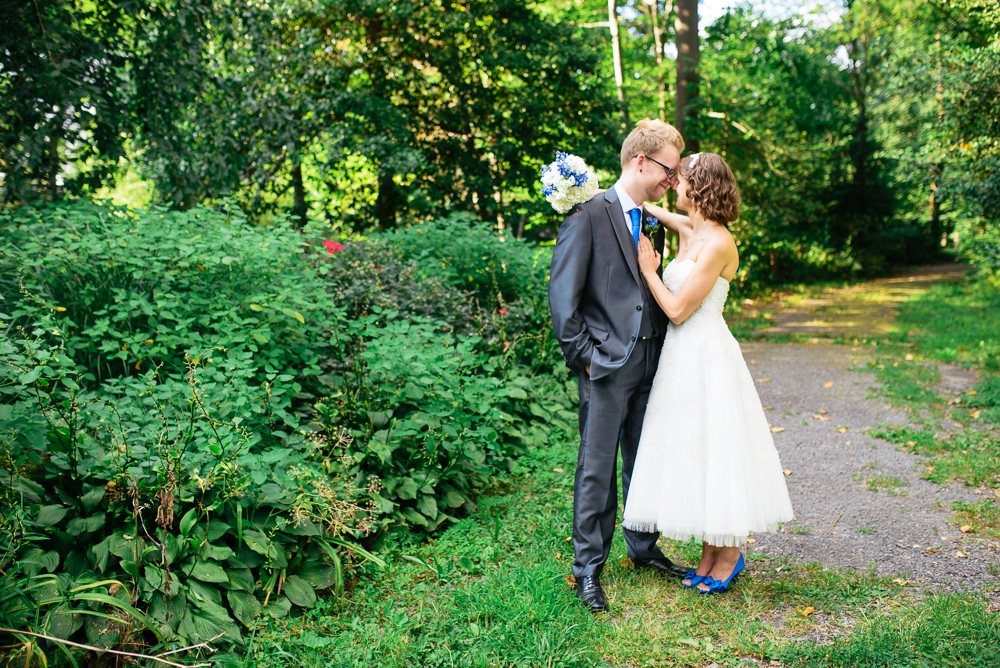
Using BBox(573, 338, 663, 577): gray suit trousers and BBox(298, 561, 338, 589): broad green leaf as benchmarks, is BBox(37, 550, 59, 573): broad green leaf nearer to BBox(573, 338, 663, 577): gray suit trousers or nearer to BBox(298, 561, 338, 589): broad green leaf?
BBox(298, 561, 338, 589): broad green leaf

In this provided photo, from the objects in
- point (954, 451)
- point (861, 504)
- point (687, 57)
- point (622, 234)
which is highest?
point (687, 57)

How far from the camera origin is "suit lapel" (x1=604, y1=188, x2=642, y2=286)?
2971 mm

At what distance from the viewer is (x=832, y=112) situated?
953 inches

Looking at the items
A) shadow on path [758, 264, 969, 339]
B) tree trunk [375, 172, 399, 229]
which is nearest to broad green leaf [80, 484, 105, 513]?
tree trunk [375, 172, 399, 229]

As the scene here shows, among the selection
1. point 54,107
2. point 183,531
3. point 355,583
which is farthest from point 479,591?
point 54,107

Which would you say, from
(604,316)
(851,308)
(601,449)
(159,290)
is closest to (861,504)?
(601,449)

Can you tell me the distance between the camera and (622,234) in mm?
2969

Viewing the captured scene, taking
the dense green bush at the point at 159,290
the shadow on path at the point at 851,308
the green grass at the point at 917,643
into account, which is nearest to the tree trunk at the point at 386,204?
the dense green bush at the point at 159,290

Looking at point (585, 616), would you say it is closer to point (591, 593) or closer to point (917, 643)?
point (591, 593)

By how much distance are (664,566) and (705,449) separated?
823mm

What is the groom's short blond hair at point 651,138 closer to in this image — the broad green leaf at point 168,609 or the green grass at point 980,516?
the broad green leaf at point 168,609

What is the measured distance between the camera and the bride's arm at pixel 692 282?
3012 mm

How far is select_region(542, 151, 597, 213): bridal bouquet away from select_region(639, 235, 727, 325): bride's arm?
43 centimetres

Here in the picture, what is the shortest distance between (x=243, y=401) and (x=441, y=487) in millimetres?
1503
